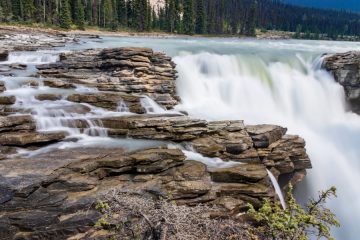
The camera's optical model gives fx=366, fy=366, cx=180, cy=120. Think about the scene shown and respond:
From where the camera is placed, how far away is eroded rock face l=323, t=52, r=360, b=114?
85.2 ft

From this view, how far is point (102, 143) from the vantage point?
12867mm

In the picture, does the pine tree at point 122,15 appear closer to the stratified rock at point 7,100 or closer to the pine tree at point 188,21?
the pine tree at point 188,21

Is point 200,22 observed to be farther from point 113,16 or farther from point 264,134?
point 264,134

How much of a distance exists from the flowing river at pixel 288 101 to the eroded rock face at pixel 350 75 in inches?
19.1

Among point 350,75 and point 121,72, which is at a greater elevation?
point 121,72

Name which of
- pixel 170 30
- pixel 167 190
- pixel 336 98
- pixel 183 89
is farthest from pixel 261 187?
pixel 170 30

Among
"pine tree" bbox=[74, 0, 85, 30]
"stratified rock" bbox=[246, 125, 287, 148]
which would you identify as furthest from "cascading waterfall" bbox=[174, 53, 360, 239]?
"pine tree" bbox=[74, 0, 85, 30]

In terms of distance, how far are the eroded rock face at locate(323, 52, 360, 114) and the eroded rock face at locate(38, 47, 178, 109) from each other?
489 inches

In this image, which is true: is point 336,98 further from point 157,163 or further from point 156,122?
point 157,163

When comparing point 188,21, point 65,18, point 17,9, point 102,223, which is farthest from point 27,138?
point 188,21

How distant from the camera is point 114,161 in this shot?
10.8 m

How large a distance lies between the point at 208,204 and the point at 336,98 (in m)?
19.4

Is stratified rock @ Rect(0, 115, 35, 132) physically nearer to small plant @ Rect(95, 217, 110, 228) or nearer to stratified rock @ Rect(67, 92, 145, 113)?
stratified rock @ Rect(67, 92, 145, 113)

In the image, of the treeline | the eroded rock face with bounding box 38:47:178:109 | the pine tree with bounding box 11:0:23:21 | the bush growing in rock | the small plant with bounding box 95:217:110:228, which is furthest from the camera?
the treeline
